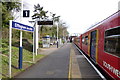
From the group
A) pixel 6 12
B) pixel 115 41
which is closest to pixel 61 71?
pixel 115 41

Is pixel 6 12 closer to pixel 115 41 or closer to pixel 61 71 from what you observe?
pixel 61 71

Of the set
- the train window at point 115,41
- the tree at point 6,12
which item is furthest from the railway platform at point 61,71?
the tree at point 6,12

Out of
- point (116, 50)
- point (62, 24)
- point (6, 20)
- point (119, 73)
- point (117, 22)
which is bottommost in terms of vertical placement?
point (119, 73)

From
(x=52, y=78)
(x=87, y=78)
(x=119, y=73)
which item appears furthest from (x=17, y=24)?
(x=119, y=73)

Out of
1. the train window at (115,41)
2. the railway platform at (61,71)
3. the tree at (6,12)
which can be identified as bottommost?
the railway platform at (61,71)

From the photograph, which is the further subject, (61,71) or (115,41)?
(61,71)

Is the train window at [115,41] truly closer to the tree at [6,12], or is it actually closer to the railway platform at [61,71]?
the railway platform at [61,71]

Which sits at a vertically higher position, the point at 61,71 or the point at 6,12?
the point at 6,12

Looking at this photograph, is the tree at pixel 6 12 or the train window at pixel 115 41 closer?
the train window at pixel 115 41

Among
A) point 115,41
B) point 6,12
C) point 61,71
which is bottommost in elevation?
point 61,71

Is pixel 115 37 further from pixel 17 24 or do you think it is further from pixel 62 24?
pixel 62 24

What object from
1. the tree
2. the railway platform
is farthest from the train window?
the tree

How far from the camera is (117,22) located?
541 cm

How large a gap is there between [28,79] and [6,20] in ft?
37.1
